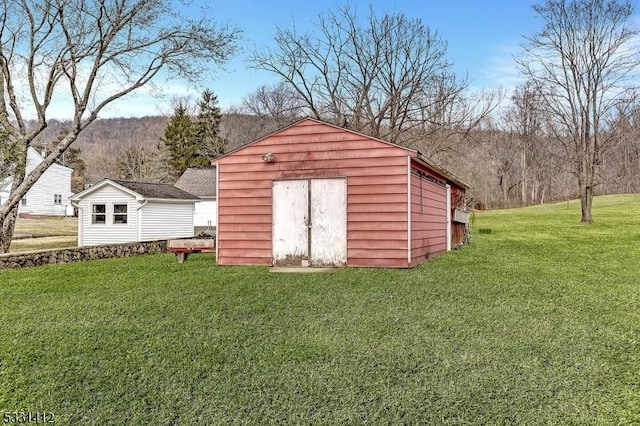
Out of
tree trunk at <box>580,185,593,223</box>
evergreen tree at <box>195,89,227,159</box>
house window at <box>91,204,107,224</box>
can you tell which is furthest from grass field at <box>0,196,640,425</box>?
evergreen tree at <box>195,89,227,159</box>

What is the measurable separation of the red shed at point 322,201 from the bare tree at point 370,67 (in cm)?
1521

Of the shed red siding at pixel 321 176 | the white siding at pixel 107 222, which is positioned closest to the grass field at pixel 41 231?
the white siding at pixel 107 222

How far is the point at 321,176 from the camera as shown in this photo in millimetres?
9195

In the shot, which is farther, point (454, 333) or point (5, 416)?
point (454, 333)

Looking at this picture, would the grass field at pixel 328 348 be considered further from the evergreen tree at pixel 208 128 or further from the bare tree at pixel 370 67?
the evergreen tree at pixel 208 128

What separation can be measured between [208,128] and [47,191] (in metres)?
14.9

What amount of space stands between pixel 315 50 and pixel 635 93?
1586 centimetres

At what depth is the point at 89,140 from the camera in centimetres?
5712

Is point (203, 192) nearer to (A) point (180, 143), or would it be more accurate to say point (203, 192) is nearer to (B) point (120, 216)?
(B) point (120, 216)

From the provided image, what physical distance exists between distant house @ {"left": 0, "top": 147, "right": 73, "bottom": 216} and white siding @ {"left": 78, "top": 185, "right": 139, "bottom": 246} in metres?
19.5

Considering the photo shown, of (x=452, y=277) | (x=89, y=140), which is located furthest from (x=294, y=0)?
(x=89, y=140)

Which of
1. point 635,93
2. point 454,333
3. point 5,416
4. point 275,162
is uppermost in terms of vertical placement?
point 635,93

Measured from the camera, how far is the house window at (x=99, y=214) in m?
17.2

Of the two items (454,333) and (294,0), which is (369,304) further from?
(294,0)
